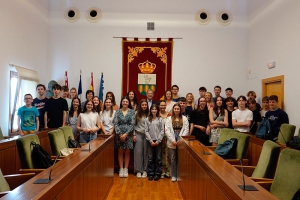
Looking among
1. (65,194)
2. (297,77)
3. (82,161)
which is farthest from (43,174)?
(297,77)

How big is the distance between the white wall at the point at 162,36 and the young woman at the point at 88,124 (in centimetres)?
271

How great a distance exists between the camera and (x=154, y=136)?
464 cm

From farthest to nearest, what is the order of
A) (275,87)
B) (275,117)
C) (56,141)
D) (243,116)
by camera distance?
1. (275,87)
2. (275,117)
3. (243,116)
4. (56,141)

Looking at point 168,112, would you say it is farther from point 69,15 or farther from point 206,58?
point 69,15

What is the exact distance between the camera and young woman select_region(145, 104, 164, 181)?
461 cm

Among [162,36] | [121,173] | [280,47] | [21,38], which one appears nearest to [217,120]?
[121,173]

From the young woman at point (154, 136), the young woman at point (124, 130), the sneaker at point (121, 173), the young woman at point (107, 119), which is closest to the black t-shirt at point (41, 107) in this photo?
the young woman at point (107, 119)

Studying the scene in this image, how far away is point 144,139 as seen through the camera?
483 centimetres

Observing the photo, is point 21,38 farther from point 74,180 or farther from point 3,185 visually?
point 74,180

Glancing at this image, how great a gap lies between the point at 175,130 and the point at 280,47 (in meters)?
2.93

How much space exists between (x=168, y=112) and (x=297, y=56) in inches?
101

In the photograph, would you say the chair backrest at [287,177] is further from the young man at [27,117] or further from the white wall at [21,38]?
the white wall at [21,38]

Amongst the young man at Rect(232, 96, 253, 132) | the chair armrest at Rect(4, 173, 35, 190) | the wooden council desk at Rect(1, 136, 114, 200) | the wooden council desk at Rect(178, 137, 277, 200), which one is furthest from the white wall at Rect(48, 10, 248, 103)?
the chair armrest at Rect(4, 173, 35, 190)

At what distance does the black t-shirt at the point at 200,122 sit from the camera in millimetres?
4629
